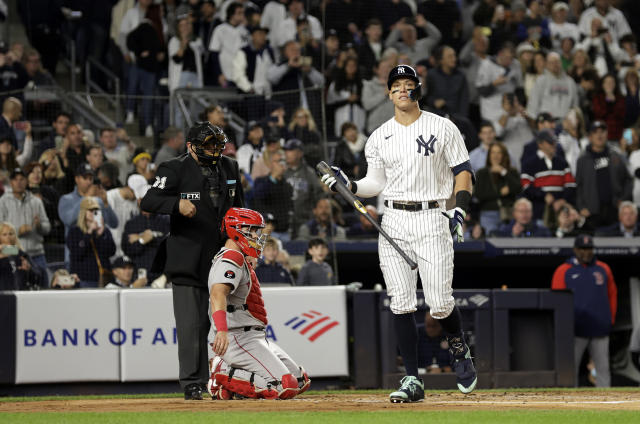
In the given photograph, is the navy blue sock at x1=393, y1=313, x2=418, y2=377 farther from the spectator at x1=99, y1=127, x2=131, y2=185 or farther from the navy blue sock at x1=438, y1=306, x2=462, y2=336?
the spectator at x1=99, y1=127, x2=131, y2=185

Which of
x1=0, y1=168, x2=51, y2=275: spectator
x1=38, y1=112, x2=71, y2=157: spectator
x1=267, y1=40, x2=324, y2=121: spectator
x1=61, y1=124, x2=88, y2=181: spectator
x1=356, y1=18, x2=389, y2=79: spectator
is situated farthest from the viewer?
x1=356, y1=18, x2=389, y2=79: spectator

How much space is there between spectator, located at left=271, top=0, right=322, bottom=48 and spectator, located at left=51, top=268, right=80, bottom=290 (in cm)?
557

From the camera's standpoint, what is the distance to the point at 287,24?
15859 millimetres

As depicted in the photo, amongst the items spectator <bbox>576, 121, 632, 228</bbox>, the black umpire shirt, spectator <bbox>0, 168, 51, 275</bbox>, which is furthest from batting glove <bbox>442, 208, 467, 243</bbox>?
spectator <bbox>576, 121, 632, 228</bbox>

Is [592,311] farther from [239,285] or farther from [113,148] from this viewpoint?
[239,285]

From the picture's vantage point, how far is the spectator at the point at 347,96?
1504 cm

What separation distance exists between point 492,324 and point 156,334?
10.5ft

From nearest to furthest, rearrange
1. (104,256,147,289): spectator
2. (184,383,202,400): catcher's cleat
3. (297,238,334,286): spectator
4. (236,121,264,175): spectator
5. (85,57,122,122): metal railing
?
1. (184,383,202,400): catcher's cleat
2. (104,256,147,289): spectator
3. (297,238,334,286): spectator
4. (236,121,264,175): spectator
5. (85,57,122,122): metal railing

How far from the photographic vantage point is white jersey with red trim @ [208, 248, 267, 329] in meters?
7.21

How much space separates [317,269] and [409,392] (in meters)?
4.41

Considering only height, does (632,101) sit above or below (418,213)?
above

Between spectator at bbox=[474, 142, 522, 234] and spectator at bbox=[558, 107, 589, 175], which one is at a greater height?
spectator at bbox=[558, 107, 589, 175]

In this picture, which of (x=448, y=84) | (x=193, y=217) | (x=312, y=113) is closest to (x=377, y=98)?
(x=448, y=84)

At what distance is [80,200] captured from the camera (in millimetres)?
11805
